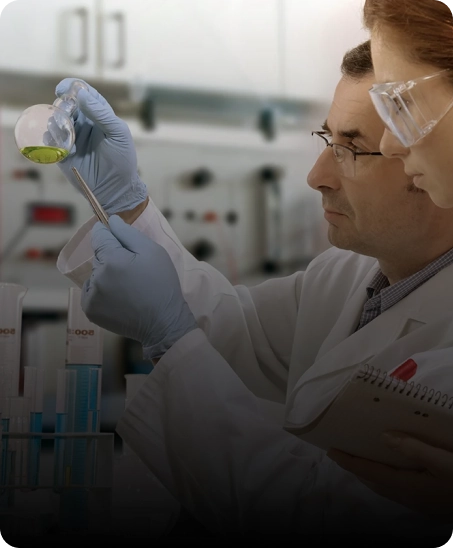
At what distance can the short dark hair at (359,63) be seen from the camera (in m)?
1.42

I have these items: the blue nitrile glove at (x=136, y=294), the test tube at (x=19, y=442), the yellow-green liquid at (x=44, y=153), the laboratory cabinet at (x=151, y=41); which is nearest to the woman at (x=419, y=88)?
the blue nitrile glove at (x=136, y=294)

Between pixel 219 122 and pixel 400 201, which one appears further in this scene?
pixel 219 122

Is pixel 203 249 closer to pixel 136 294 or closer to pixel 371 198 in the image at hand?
pixel 371 198

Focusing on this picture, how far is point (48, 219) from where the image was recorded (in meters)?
2.45

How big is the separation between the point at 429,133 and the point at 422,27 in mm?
189

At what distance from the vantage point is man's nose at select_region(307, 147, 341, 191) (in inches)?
54.7

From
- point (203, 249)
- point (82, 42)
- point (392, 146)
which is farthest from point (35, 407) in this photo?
point (82, 42)

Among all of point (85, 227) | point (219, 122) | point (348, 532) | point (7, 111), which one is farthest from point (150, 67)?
point (348, 532)

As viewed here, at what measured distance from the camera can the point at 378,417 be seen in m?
0.94

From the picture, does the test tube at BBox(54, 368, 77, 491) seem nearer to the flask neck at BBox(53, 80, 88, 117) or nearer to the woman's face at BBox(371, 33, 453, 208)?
the flask neck at BBox(53, 80, 88, 117)

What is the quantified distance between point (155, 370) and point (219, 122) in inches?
63.2

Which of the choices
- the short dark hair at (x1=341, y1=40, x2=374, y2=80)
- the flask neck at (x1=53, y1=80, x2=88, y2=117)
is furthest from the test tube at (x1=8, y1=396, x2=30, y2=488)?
the short dark hair at (x1=341, y1=40, x2=374, y2=80)

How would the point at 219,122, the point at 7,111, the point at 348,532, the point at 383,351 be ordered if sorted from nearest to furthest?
the point at 348,532
the point at 383,351
the point at 7,111
the point at 219,122

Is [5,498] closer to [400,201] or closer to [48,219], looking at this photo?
[400,201]
